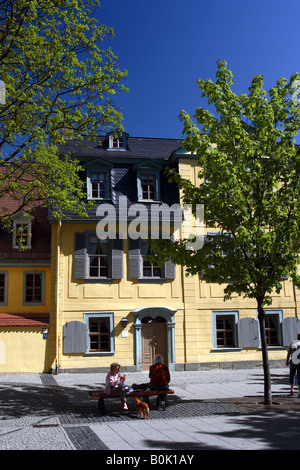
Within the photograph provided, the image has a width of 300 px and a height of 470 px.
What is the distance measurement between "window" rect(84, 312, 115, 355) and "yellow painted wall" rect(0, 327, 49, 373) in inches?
70.5

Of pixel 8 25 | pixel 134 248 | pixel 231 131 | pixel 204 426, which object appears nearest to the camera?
pixel 204 426

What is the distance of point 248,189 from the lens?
10.8 m

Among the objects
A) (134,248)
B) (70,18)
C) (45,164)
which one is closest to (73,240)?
(134,248)

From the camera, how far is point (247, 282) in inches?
427

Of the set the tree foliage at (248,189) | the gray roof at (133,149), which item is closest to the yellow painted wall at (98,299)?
the gray roof at (133,149)

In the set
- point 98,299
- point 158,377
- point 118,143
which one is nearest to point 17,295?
point 98,299

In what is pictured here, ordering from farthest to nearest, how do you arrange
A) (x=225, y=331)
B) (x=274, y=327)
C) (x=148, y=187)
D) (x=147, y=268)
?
(x=274, y=327) < (x=148, y=187) < (x=225, y=331) < (x=147, y=268)

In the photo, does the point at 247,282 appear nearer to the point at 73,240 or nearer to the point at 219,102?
the point at 219,102

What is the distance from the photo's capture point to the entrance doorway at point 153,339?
18656 millimetres

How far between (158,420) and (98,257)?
1022cm

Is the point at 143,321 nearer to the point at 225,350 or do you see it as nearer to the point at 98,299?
the point at 98,299

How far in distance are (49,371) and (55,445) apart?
11.0 meters

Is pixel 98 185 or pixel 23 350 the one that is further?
pixel 98 185

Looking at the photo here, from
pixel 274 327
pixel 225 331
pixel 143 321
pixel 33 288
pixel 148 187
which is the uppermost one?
pixel 148 187
